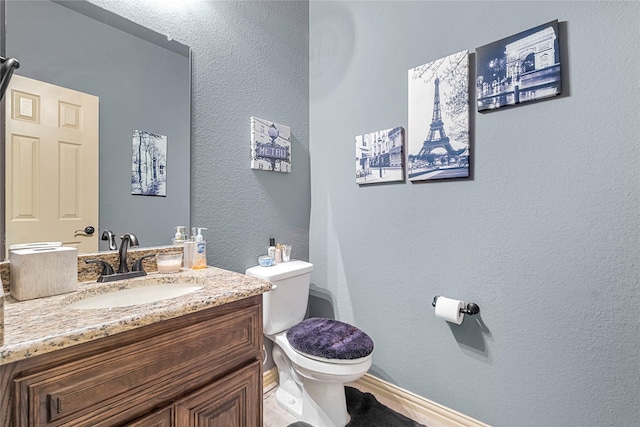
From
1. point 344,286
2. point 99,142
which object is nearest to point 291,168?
point 344,286

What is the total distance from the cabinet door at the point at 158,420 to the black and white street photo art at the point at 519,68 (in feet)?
5.41

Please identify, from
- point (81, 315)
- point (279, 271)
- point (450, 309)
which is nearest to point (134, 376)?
point (81, 315)

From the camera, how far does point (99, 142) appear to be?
43.8 inches

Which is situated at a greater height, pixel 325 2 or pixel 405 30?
pixel 325 2

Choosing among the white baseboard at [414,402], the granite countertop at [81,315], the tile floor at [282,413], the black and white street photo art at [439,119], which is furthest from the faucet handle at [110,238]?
the black and white street photo art at [439,119]

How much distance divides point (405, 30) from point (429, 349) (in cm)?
176

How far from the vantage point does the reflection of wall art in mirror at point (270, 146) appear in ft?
5.35

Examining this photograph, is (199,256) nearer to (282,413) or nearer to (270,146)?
(270,146)

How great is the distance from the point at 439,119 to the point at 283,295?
1.25 meters

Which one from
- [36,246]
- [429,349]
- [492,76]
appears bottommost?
[429,349]

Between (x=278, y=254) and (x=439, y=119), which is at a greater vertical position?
(x=439, y=119)

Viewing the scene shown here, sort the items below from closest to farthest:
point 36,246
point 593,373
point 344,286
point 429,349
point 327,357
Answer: point 36,246
point 593,373
point 327,357
point 429,349
point 344,286

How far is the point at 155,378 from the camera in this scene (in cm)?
74

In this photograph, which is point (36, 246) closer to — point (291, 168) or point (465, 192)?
point (291, 168)
